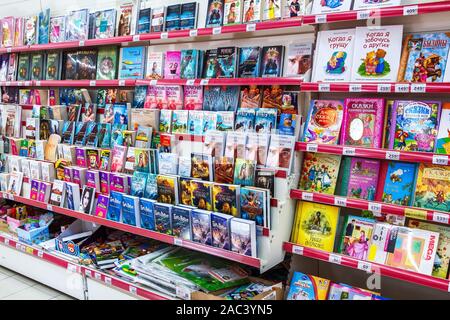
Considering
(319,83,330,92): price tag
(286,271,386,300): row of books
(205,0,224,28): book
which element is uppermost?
(205,0,224,28): book

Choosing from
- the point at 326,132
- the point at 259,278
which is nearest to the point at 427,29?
the point at 326,132

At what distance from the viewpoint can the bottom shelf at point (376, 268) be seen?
214 cm

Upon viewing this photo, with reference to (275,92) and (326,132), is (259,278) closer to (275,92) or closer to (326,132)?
(326,132)

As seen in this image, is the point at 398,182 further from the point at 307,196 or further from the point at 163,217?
the point at 163,217

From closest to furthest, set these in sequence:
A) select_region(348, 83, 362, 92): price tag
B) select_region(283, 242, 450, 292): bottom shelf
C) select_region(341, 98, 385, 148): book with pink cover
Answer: select_region(283, 242, 450, 292): bottom shelf
select_region(348, 83, 362, 92): price tag
select_region(341, 98, 385, 148): book with pink cover

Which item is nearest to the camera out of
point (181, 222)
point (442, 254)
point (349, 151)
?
point (442, 254)

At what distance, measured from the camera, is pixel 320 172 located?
2.67 meters

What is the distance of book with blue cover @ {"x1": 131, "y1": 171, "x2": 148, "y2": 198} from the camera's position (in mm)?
3068

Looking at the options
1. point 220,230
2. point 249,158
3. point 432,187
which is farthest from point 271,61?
point 432,187

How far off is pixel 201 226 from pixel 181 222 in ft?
0.55

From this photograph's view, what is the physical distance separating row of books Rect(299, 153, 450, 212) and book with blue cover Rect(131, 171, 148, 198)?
116 cm

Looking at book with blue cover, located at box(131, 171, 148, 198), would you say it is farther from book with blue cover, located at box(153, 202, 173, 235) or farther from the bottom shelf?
the bottom shelf

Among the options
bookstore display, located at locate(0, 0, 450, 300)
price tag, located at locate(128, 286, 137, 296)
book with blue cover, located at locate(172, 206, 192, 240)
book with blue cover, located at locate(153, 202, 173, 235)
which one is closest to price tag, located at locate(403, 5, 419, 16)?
bookstore display, located at locate(0, 0, 450, 300)

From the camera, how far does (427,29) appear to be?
2434mm
